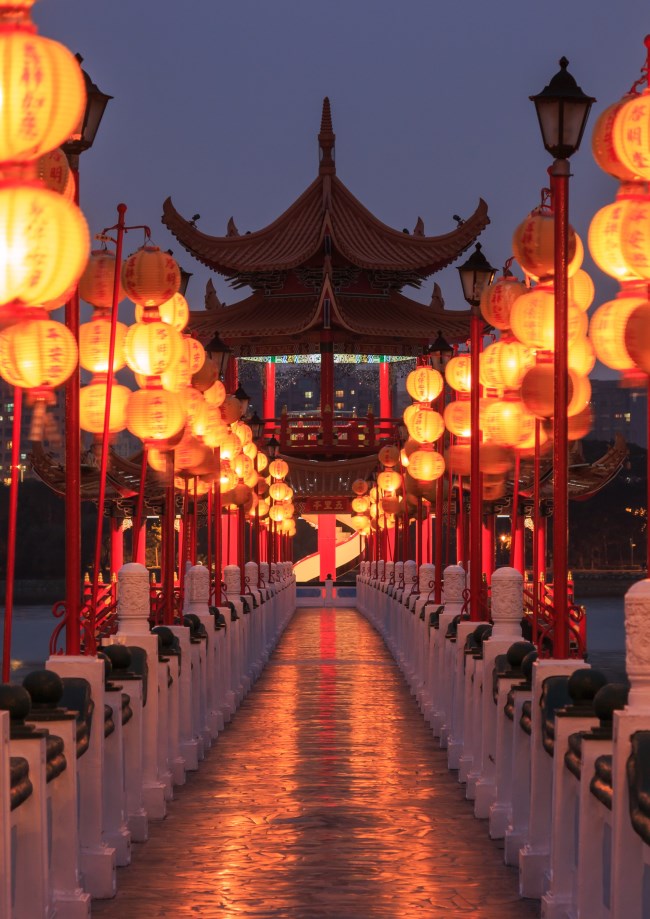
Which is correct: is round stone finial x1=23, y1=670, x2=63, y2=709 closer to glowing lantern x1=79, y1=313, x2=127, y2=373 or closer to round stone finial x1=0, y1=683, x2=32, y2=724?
round stone finial x1=0, y1=683, x2=32, y2=724

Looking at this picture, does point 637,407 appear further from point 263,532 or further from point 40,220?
point 40,220

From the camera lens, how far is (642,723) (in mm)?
4801

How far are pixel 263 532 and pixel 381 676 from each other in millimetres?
25198

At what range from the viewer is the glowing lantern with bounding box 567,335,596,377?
980 centimetres

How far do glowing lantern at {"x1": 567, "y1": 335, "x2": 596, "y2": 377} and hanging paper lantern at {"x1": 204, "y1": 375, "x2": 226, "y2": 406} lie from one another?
5.91 m

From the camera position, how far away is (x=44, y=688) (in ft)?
19.0

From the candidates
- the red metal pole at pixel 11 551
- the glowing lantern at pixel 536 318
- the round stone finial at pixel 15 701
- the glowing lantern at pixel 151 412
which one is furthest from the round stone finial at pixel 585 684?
the glowing lantern at pixel 151 412

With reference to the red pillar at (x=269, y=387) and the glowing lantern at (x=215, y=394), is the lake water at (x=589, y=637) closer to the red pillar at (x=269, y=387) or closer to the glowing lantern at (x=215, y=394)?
the red pillar at (x=269, y=387)

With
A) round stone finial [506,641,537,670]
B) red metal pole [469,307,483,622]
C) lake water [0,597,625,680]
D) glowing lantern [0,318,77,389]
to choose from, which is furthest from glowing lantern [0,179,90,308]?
lake water [0,597,625,680]

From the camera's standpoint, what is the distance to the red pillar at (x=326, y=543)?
50562 millimetres

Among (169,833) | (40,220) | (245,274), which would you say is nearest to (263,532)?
(245,274)

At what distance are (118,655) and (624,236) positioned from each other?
3.27m

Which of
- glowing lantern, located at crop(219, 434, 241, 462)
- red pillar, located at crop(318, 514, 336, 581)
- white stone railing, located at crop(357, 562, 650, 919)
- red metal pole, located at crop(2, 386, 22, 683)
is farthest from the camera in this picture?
red pillar, located at crop(318, 514, 336, 581)

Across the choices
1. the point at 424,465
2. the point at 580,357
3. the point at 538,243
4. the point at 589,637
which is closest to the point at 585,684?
the point at 538,243
